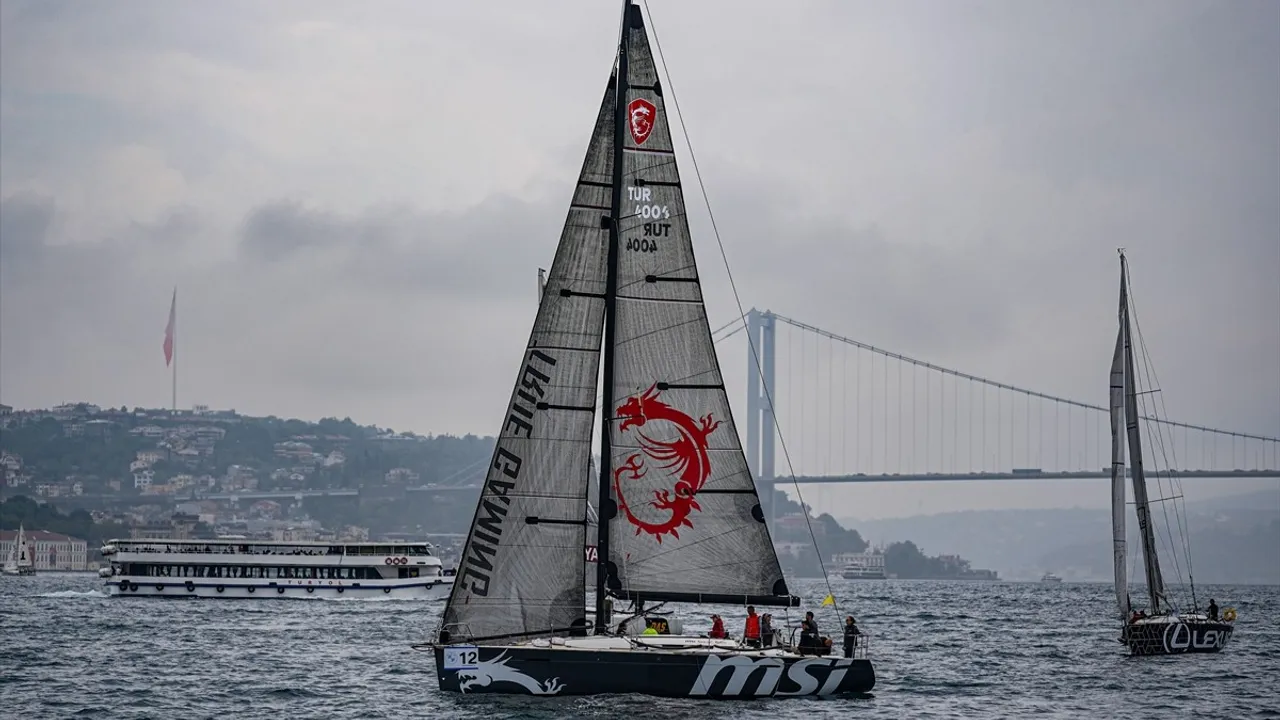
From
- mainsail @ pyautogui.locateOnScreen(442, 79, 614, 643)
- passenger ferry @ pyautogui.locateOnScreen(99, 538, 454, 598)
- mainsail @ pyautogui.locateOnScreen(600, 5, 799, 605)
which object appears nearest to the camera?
mainsail @ pyautogui.locateOnScreen(442, 79, 614, 643)

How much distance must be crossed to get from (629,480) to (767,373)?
3844 inches

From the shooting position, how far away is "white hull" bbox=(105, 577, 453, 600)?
5812 centimetres

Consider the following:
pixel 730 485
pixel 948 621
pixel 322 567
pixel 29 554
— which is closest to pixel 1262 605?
pixel 948 621

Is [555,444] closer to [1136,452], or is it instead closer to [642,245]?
[642,245]

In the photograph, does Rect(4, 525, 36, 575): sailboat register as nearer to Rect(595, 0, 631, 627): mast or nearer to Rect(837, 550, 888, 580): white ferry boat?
Rect(837, 550, 888, 580): white ferry boat

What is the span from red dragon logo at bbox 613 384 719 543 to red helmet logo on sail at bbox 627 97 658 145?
121 inches

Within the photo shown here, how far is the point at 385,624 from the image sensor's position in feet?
139

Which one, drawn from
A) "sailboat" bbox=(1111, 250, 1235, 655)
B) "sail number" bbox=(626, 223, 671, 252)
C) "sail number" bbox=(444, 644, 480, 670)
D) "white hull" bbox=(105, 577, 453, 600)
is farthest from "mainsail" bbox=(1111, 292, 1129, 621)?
"white hull" bbox=(105, 577, 453, 600)

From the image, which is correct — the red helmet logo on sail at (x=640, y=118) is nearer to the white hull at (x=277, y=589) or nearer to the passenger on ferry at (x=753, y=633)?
the passenger on ferry at (x=753, y=633)

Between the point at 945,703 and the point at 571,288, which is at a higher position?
Answer: the point at 571,288

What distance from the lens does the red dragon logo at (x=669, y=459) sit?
20.1 m

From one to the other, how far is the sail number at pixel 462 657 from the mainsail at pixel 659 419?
184cm

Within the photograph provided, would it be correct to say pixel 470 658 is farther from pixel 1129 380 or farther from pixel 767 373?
pixel 767 373

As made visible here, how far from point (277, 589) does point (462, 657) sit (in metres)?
40.5
